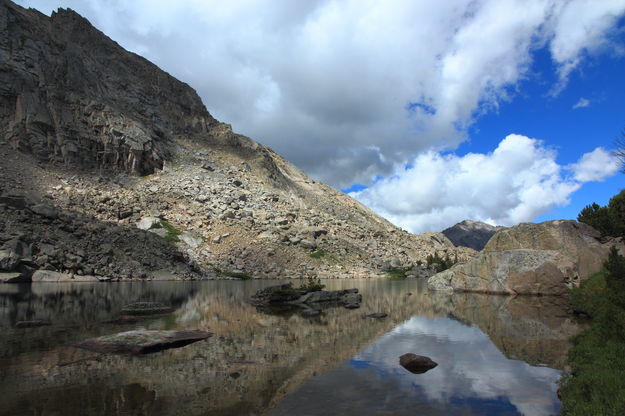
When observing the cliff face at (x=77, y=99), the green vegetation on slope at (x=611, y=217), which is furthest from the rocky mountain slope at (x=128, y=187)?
the green vegetation on slope at (x=611, y=217)

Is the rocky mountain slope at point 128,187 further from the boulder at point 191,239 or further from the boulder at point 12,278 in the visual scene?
the boulder at point 191,239

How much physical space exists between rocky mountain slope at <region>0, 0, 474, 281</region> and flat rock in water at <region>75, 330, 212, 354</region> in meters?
50.3

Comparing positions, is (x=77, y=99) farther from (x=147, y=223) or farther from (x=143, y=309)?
(x=143, y=309)

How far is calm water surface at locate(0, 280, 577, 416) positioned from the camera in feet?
36.4

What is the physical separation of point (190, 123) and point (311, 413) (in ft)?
509

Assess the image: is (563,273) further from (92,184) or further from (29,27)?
(29,27)

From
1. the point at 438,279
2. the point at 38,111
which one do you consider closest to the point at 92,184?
the point at 38,111

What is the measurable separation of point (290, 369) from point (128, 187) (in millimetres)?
106040

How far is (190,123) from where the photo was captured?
6038 inches

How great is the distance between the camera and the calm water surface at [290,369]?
11.1m

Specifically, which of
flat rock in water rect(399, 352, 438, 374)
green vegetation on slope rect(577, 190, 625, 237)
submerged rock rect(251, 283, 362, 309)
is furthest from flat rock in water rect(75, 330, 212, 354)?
green vegetation on slope rect(577, 190, 625, 237)

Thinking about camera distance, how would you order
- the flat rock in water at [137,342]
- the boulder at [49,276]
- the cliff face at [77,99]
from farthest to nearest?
the cliff face at [77,99]
the boulder at [49,276]
the flat rock in water at [137,342]

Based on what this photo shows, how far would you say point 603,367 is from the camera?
479 inches

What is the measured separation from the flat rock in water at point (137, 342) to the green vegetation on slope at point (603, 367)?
15.3 meters
